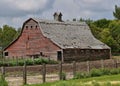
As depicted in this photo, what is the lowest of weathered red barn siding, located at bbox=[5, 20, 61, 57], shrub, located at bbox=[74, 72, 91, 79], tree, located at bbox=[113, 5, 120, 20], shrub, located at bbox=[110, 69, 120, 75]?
shrub, located at bbox=[74, 72, 91, 79]

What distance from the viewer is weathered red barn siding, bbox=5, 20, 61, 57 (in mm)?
70688

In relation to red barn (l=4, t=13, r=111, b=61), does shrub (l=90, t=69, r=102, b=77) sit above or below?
below

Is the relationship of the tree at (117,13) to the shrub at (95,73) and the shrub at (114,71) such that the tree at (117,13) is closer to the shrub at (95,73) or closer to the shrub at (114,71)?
the shrub at (114,71)

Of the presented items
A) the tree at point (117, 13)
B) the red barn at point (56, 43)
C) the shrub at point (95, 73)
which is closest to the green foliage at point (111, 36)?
the red barn at point (56, 43)

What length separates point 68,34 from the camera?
75.1m

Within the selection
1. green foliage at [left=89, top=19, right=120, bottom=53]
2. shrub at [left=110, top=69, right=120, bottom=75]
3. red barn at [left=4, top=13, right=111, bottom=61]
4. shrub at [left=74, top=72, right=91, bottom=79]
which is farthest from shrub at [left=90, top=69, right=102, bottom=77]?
green foliage at [left=89, top=19, right=120, bottom=53]

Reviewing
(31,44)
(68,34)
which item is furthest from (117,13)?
(31,44)

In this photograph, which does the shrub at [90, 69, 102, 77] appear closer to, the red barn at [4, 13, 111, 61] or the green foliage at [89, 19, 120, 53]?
the red barn at [4, 13, 111, 61]

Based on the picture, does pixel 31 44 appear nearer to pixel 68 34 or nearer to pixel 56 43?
pixel 68 34

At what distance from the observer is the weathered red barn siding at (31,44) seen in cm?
7069

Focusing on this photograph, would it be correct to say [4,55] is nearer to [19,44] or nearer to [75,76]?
[19,44]

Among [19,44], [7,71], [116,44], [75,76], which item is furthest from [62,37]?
[75,76]

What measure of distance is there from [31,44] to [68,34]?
22.6 ft

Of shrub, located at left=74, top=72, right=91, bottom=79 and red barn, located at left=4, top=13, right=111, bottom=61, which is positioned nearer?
shrub, located at left=74, top=72, right=91, bottom=79
